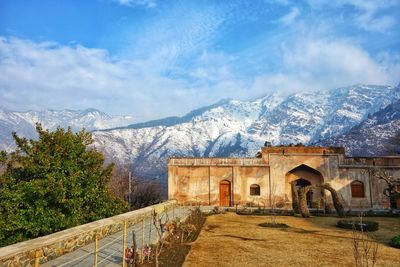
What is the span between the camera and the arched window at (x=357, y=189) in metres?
32.1

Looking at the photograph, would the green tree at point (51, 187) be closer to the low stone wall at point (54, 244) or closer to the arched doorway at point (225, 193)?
the low stone wall at point (54, 244)

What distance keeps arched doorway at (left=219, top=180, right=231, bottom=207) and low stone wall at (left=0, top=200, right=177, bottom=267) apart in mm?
18371

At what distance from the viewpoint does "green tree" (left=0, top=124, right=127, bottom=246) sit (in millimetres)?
12773

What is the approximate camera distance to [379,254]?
12750mm

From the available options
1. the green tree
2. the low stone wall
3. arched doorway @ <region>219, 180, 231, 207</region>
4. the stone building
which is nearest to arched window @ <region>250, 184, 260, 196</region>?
the stone building

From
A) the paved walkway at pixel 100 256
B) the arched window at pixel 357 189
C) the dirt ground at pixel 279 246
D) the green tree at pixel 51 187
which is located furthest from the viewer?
the arched window at pixel 357 189

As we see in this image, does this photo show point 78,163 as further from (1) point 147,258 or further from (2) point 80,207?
(1) point 147,258

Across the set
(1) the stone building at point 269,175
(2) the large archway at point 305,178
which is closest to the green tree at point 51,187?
(1) the stone building at point 269,175

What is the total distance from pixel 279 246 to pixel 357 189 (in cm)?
2141

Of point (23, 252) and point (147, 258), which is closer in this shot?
point (23, 252)

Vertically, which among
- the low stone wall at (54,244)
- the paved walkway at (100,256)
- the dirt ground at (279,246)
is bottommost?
the dirt ground at (279,246)

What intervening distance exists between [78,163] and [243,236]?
8.35 metres

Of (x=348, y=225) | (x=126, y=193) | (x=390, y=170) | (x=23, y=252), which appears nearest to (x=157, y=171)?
(x=126, y=193)

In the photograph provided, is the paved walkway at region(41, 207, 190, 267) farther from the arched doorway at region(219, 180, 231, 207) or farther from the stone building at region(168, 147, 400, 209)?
the arched doorway at region(219, 180, 231, 207)
